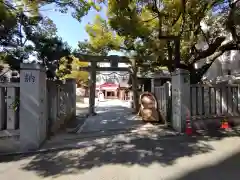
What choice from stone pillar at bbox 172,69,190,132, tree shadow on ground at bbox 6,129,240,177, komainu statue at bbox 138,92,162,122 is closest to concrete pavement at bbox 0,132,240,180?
tree shadow on ground at bbox 6,129,240,177

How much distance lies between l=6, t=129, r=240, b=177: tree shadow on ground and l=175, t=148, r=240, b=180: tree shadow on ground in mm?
702

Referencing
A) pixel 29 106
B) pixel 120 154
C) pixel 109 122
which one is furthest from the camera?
pixel 109 122

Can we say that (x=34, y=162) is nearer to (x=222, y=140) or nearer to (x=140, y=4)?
(x=222, y=140)

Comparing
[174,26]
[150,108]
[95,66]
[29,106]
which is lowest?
[150,108]

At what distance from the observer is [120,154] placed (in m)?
5.80

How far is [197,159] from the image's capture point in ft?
17.4

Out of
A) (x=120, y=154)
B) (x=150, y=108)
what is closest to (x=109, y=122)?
(x=150, y=108)

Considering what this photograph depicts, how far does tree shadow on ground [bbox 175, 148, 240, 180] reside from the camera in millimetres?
4250

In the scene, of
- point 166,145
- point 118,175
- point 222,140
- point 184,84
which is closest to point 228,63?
point 184,84

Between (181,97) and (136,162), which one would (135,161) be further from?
(181,97)

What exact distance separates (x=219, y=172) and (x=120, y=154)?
2.38 m

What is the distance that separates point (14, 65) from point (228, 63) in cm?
1310

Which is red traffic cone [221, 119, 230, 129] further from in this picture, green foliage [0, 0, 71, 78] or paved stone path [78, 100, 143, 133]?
green foliage [0, 0, 71, 78]

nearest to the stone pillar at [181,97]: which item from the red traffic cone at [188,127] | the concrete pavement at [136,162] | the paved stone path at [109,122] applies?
the red traffic cone at [188,127]
